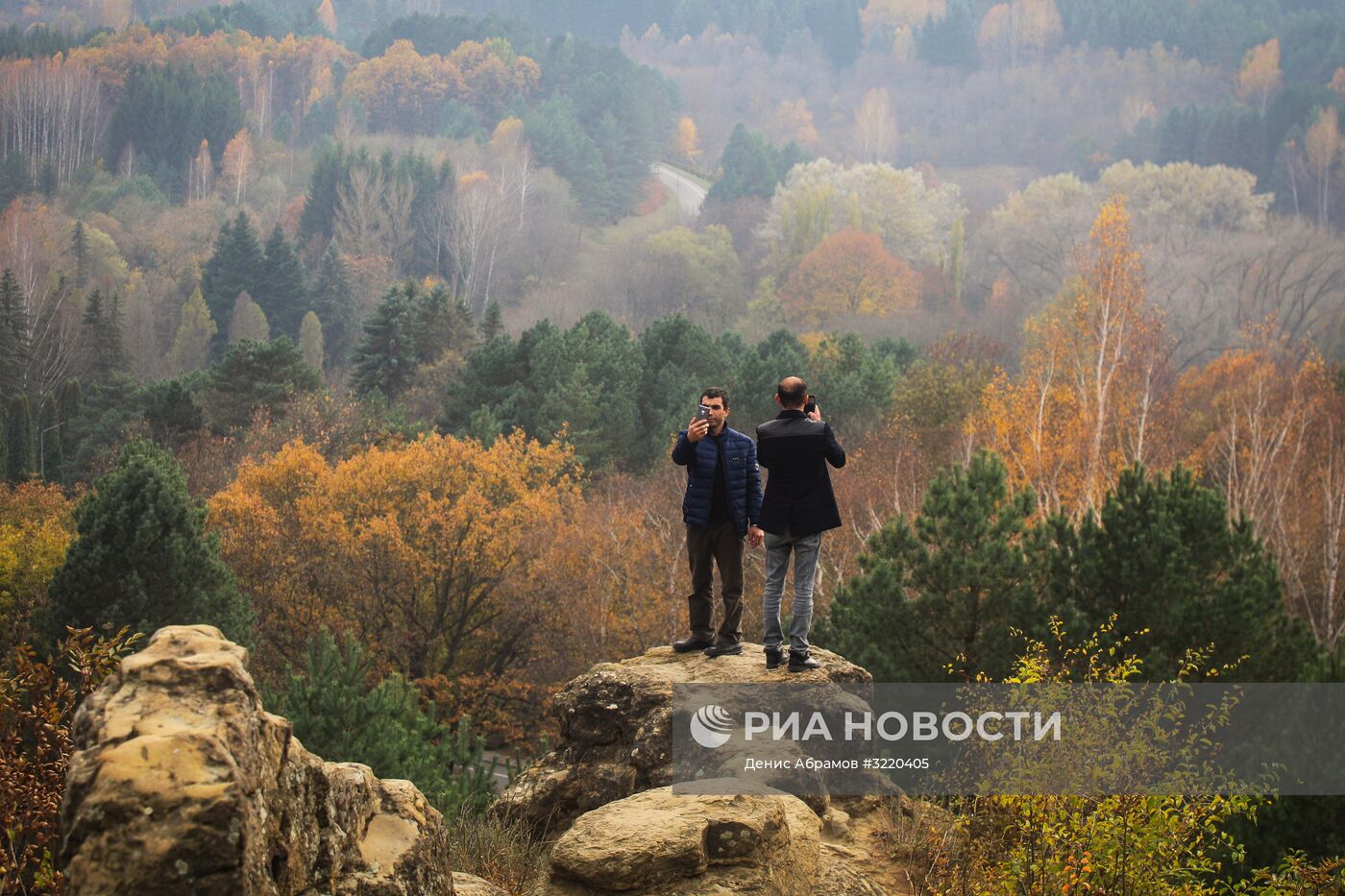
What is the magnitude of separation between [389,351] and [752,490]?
57873mm

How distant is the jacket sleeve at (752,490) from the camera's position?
10281mm

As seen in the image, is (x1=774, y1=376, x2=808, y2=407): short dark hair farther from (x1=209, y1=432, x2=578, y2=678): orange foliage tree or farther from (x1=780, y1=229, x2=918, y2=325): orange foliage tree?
(x1=780, y1=229, x2=918, y2=325): orange foliage tree

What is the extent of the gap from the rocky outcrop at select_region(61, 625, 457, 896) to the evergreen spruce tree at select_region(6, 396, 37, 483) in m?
53.9

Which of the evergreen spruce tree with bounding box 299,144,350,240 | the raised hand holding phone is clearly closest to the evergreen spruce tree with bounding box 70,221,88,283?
the evergreen spruce tree with bounding box 299,144,350,240

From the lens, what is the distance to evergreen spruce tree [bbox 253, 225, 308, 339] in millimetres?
93312

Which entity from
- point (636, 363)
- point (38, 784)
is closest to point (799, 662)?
point (38, 784)

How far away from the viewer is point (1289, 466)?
3728cm

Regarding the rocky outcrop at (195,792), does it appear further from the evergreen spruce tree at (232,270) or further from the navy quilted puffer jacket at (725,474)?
the evergreen spruce tree at (232,270)

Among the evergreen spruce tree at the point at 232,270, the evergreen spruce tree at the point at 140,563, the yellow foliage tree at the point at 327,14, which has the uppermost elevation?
the yellow foliage tree at the point at 327,14

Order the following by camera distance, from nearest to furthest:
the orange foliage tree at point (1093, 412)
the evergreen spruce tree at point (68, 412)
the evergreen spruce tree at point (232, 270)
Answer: the orange foliage tree at point (1093, 412), the evergreen spruce tree at point (68, 412), the evergreen spruce tree at point (232, 270)

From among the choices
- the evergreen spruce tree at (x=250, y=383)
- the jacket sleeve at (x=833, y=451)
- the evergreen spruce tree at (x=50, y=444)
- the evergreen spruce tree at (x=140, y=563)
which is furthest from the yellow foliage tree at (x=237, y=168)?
the jacket sleeve at (x=833, y=451)

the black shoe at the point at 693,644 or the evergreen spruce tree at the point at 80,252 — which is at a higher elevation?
the black shoe at the point at 693,644

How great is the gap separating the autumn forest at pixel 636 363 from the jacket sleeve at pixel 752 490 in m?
2.30

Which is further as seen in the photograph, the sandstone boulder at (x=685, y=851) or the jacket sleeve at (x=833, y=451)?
the jacket sleeve at (x=833, y=451)
